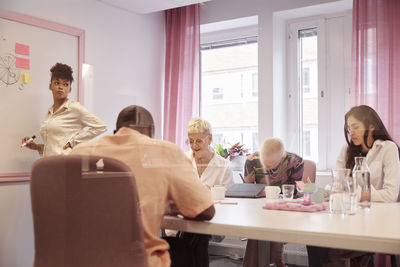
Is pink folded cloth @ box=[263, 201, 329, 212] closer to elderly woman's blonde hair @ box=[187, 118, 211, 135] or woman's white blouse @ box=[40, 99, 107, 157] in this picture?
elderly woman's blonde hair @ box=[187, 118, 211, 135]

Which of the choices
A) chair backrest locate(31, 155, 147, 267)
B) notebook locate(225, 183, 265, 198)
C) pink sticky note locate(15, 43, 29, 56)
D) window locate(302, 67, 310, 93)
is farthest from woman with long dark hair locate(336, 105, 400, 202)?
pink sticky note locate(15, 43, 29, 56)

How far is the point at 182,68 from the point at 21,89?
2.17 feet

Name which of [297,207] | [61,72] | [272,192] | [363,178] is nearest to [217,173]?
[272,192]

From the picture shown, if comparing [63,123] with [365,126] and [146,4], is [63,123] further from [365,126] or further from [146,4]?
[365,126]

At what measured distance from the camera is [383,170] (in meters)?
1.73

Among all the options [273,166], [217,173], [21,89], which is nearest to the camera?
[21,89]

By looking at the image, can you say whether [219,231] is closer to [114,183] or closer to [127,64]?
[114,183]

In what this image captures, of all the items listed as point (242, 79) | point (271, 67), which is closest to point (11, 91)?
point (242, 79)

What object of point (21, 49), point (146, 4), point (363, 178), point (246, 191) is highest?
point (146, 4)

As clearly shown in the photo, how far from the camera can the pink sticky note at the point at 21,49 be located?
1271 mm

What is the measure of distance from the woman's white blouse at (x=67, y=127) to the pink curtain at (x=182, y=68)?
1.03 feet

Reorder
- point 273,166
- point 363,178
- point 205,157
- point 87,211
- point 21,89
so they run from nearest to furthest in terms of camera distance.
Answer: point 87,211 < point 21,89 < point 363,178 < point 205,157 < point 273,166

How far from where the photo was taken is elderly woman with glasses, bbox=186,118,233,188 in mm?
1707

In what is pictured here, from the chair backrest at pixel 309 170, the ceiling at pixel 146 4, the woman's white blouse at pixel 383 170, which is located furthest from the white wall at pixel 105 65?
the woman's white blouse at pixel 383 170
